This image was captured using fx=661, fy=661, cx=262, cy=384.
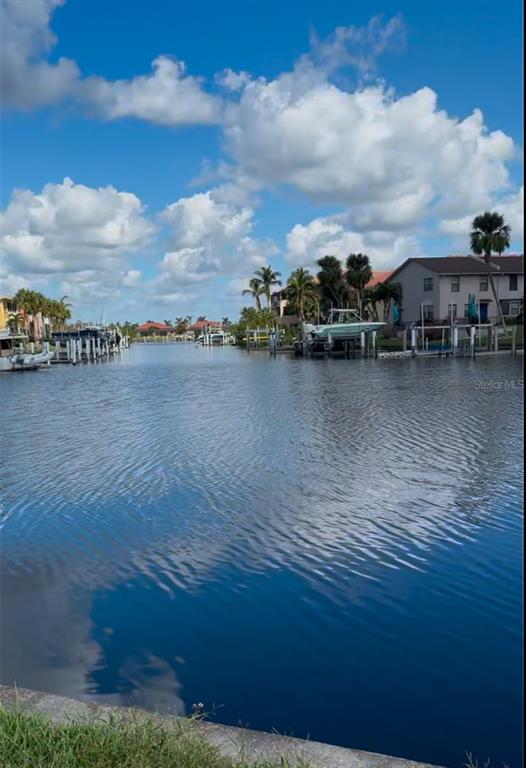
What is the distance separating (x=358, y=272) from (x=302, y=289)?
2435 centimetres

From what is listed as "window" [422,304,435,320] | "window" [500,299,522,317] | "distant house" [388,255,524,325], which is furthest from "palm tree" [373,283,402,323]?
"window" [500,299,522,317]

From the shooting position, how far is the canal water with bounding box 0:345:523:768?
555cm

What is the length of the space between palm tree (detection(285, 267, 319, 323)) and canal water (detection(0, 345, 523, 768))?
280ft

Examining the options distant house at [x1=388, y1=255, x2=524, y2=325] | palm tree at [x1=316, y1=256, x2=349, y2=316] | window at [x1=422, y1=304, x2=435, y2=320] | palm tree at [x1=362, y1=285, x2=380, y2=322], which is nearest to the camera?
distant house at [x1=388, y1=255, x2=524, y2=325]

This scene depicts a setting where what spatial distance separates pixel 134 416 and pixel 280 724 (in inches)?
763

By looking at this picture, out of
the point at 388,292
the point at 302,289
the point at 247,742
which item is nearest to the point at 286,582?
the point at 247,742

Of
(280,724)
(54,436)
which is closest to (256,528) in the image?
(280,724)

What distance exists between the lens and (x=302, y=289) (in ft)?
333

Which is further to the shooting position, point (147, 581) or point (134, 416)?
point (134, 416)

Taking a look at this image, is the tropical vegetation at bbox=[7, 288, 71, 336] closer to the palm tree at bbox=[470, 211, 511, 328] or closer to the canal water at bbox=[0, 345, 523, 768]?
the palm tree at bbox=[470, 211, 511, 328]

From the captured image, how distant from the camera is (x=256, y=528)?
987 centimetres

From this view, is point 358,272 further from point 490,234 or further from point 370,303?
point 490,234

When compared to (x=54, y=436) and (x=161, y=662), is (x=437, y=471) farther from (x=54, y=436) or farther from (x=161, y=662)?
(x=54, y=436)

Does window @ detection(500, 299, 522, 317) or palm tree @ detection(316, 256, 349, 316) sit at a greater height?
palm tree @ detection(316, 256, 349, 316)
